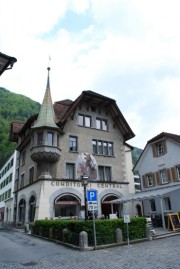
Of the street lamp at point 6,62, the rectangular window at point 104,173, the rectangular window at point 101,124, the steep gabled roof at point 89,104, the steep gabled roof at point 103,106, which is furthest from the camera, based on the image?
the rectangular window at point 101,124

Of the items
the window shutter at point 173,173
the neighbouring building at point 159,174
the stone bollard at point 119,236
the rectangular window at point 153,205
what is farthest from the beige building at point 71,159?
the stone bollard at point 119,236

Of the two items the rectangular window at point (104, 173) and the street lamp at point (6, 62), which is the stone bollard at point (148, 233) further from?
the street lamp at point (6, 62)

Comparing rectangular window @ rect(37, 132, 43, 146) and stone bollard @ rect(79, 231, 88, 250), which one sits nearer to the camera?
stone bollard @ rect(79, 231, 88, 250)

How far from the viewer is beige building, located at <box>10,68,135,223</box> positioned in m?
24.6

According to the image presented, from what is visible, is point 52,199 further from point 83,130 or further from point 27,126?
point 27,126

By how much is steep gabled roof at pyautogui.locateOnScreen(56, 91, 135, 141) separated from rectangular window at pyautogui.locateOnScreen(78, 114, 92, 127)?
4.92 ft

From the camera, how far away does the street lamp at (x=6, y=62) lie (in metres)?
7.98

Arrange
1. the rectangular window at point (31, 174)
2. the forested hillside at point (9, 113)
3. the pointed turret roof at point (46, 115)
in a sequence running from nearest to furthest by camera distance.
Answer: the pointed turret roof at point (46, 115) < the rectangular window at point (31, 174) < the forested hillside at point (9, 113)

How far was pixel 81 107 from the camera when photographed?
1159 inches

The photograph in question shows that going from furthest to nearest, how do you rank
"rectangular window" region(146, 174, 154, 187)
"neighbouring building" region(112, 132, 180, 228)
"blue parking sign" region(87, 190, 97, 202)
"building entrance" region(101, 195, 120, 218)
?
"rectangular window" region(146, 174, 154, 187) → "building entrance" region(101, 195, 120, 218) → "neighbouring building" region(112, 132, 180, 228) → "blue parking sign" region(87, 190, 97, 202)

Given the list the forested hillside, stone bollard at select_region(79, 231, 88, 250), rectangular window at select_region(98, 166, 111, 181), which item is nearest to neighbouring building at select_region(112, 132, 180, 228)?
rectangular window at select_region(98, 166, 111, 181)

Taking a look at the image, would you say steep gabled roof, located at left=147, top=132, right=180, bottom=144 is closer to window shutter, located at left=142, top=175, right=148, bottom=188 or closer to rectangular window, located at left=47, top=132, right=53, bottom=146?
window shutter, located at left=142, top=175, right=148, bottom=188

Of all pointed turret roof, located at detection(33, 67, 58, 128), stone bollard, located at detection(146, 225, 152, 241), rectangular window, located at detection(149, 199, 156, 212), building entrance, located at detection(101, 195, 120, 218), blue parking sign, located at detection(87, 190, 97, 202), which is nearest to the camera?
blue parking sign, located at detection(87, 190, 97, 202)

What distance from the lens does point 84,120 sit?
96.5 feet
